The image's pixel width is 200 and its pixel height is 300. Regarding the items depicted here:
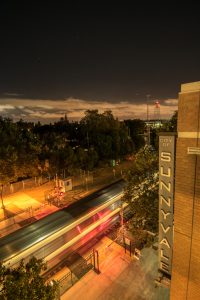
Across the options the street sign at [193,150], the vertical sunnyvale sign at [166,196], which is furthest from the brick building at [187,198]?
the vertical sunnyvale sign at [166,196]

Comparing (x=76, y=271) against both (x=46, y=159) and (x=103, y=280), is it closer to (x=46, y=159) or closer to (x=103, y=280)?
(x=103, y=280)

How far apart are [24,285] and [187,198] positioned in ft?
19.8

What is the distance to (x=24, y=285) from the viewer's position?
22.9 ft

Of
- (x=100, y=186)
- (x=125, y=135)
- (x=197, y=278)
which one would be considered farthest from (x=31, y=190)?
(x=197, y=278)

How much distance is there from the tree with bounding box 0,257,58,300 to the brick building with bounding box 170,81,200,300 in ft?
15.1

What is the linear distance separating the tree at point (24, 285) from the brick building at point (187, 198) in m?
4.59

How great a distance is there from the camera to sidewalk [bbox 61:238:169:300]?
1090 cm

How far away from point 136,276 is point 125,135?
27391mm

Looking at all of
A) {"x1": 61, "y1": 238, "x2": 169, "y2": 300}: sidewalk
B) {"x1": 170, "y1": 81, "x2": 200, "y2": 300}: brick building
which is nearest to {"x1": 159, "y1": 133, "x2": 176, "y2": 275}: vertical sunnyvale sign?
{"x1": 170, "y1": 81, "x2": 200, "y2": 300}: brick building

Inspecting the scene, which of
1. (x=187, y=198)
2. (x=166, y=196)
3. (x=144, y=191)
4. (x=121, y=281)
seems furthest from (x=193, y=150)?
(x=121, y=281)

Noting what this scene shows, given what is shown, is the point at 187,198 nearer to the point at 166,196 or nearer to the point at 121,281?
the point at 166,196

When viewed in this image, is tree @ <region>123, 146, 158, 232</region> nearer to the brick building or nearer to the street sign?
the brick building

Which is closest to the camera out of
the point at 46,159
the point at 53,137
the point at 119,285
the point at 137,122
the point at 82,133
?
the point at 119,285

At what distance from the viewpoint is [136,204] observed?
12.5 meters
